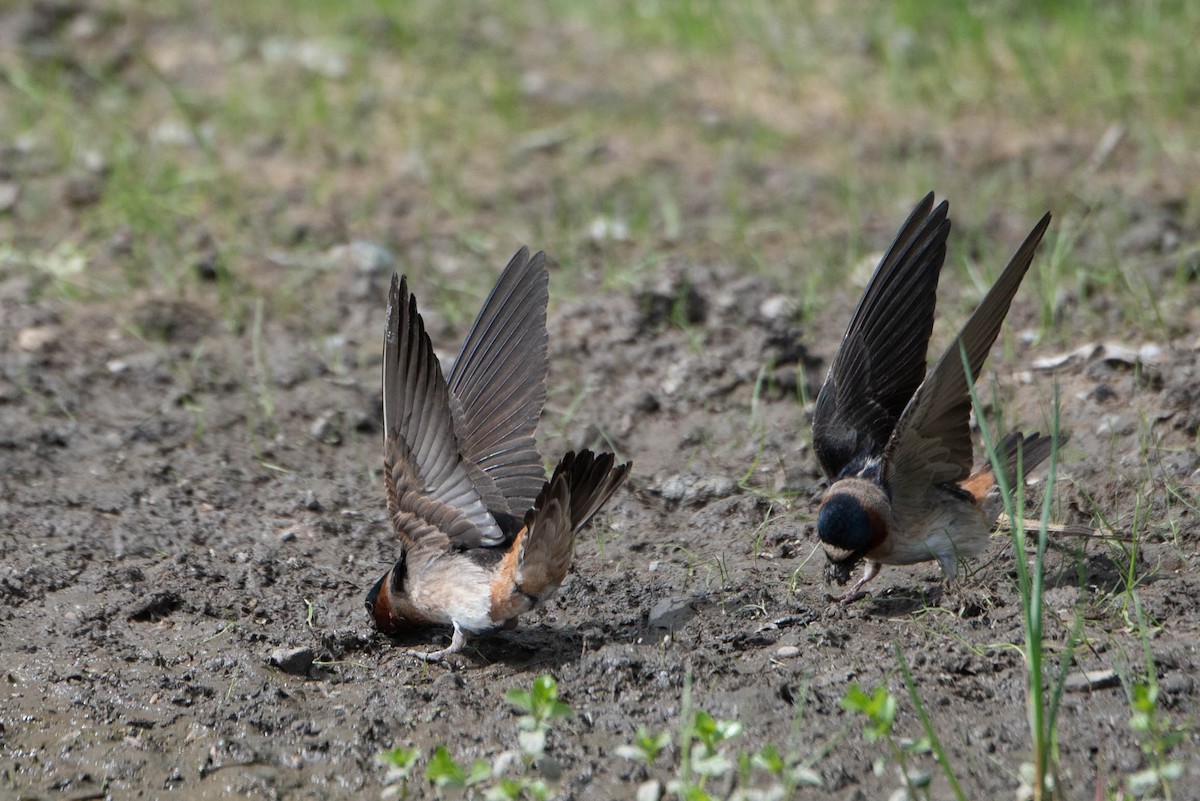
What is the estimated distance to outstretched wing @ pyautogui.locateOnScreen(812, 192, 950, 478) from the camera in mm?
3734

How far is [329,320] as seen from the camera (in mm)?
5859

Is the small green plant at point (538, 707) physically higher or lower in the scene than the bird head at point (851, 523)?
higher

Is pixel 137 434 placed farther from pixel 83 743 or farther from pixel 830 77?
pixel 830 77

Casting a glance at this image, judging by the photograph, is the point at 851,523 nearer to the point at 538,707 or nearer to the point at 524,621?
the point at 524,621

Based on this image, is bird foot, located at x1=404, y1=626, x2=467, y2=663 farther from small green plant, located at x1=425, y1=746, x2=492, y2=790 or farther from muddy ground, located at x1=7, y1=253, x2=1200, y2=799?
small green plant, located at x1=425, y1=746, x2=492, y2=790

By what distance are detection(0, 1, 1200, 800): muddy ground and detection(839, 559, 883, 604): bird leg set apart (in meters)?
0.04

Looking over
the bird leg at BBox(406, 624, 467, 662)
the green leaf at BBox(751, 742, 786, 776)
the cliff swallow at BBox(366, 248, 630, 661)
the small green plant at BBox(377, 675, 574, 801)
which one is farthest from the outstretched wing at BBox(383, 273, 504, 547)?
the green leaf at BBox(751, 742, 786, 776)

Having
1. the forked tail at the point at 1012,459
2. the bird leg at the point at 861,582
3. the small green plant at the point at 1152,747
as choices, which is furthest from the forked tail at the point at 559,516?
the small green plant at the point at 1152,747

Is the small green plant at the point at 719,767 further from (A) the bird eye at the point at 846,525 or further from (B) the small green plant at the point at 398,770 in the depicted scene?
(A) the bird eye at the point at 846,525

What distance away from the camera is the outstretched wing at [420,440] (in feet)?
12.0

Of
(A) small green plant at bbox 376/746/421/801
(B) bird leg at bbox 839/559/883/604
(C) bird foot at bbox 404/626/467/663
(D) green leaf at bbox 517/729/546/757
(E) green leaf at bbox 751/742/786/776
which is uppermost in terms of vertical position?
(E) green leaf at bbox 751/742/786/776

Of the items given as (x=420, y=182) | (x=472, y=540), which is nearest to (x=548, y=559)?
(x=472, y=540)

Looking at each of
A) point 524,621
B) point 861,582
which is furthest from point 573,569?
point 861,582

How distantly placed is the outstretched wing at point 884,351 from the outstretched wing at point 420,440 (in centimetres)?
102
